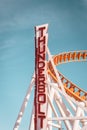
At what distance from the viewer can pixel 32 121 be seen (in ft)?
80.7

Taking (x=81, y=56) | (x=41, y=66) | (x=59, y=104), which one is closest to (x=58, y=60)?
(x=81, y=56)

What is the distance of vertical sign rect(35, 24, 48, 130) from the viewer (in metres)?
22.7

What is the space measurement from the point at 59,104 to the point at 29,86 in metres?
2.47

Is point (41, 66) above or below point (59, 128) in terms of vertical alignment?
above

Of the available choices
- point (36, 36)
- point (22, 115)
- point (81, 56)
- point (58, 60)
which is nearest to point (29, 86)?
point (22, 115)

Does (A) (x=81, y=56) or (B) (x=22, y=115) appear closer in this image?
(B) (x=22, y=115)

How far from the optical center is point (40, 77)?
23.5 m

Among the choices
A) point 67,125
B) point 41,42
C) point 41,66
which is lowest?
point 67,125

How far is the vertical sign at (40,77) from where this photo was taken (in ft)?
74.5

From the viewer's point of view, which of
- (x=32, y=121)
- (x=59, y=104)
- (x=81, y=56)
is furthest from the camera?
(x=81, y=56)

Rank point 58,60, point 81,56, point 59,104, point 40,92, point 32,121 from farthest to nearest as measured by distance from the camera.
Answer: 1. point 81,56
2. point 58,60
3. point 59,104
4. point 32,121
5. point 40,92

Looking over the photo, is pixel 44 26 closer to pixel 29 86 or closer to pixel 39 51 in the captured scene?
pixel 39 51

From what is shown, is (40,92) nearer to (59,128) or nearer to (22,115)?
(22,115)

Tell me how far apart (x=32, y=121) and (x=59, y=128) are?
2870 millimetres
